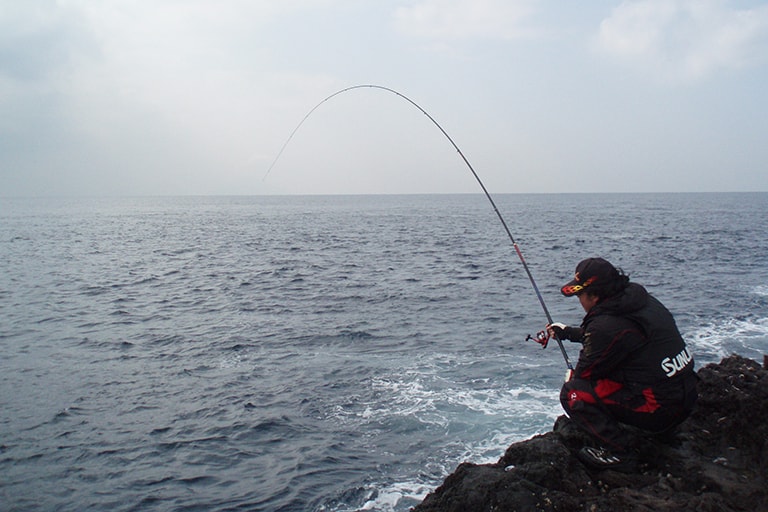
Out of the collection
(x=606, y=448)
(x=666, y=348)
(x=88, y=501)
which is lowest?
(x=88, y=501)

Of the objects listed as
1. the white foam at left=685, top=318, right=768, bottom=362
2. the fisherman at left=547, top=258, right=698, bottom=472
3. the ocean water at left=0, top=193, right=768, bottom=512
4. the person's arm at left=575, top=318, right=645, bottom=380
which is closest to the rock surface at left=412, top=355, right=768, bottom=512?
the fisherman at left=547, top=258, right=698, bottom=472

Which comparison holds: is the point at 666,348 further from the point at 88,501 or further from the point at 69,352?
the point at 69,352

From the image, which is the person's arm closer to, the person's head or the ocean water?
the person's head

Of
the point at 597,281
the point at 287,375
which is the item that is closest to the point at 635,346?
the point at 597,281

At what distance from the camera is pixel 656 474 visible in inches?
164

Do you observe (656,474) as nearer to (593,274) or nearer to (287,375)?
(593,274)

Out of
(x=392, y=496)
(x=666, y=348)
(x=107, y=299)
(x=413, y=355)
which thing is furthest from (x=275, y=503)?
(x=107, y=299)

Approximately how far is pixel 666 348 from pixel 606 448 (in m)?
0.92

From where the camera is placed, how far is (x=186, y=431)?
8.55 m

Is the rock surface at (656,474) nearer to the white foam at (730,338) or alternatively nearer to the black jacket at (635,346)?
the black jacket at (635,346)

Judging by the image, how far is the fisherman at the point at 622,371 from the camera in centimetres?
406

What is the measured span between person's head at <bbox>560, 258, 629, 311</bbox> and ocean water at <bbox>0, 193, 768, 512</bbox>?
10.9 feet

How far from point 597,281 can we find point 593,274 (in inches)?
2.4

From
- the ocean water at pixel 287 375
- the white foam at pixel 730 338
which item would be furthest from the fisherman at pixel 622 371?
the white foam at pixel 730 338
